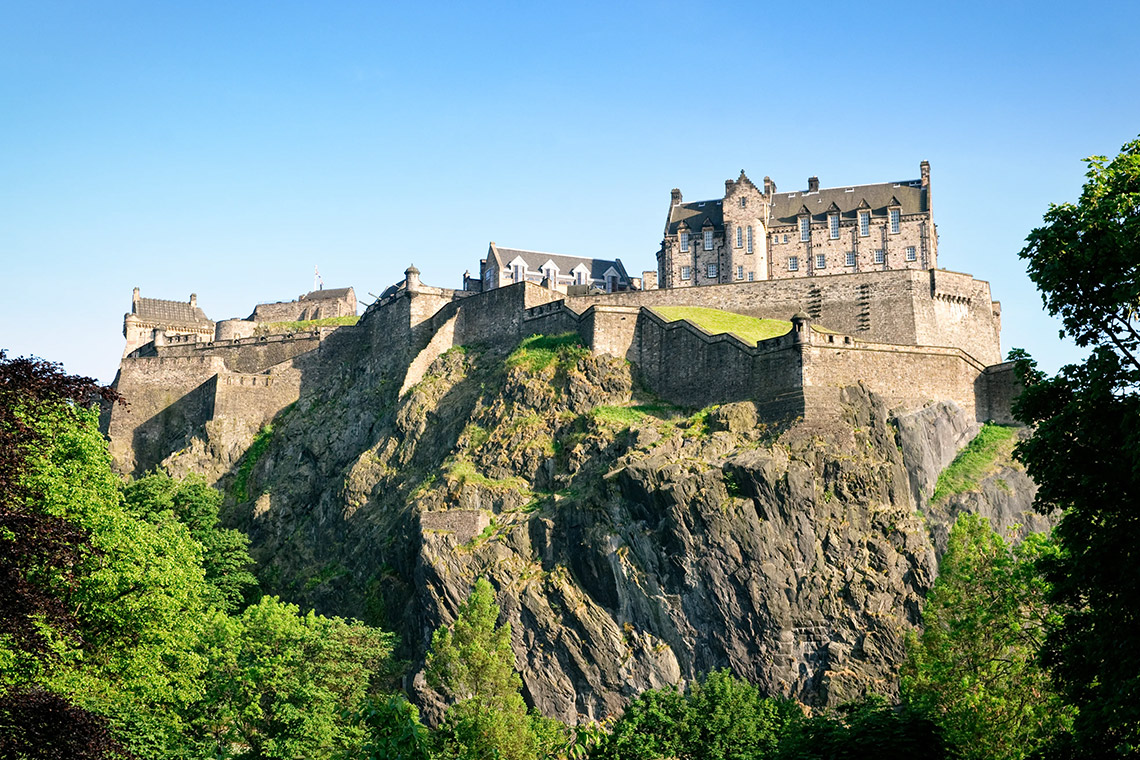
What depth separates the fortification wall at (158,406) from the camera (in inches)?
2800

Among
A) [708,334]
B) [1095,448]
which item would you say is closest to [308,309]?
[708,334]

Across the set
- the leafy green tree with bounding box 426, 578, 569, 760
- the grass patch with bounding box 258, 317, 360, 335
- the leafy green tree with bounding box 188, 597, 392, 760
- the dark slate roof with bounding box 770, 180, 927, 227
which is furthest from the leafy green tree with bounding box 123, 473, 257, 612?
the dark slate roof with bounding box 770, 180, 927, 227

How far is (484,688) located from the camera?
41.8m

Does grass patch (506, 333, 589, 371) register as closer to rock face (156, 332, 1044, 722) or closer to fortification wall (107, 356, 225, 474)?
rock face (156, 332, 1044, 722)

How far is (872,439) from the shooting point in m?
50.7

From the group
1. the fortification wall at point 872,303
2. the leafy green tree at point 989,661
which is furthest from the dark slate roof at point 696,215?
the leafy green tree at point 989,661

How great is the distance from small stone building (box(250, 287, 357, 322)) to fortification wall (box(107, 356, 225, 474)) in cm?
1421

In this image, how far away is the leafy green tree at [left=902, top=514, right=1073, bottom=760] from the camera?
31.6 m

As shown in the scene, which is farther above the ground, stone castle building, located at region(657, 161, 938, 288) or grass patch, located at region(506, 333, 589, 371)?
stone castle building, located at region(657, 161, 938, 288)

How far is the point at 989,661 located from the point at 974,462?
19592mm

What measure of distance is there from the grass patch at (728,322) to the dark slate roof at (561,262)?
21825mm

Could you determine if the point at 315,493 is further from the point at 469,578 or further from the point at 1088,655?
the point at 1088,655

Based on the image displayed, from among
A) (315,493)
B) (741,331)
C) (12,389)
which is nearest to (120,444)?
(315,493)

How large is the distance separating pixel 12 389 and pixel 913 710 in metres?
20.1
